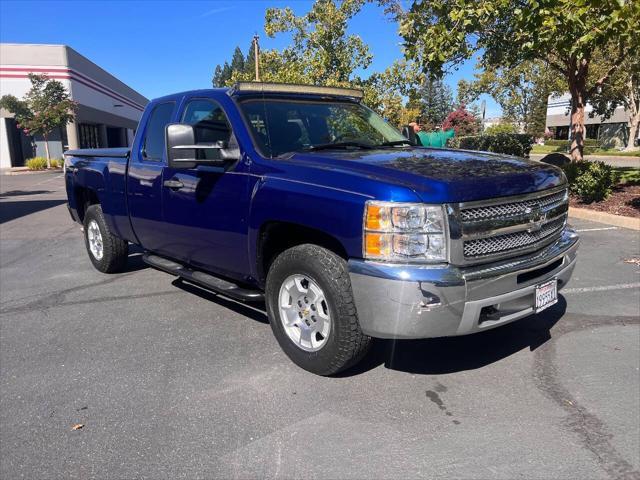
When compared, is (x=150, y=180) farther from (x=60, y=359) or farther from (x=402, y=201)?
(x=402, y=201)

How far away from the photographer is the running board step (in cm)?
412

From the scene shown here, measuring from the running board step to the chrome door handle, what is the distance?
2.55ft

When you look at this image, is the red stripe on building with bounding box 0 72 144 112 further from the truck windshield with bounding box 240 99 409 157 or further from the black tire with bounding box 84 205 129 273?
the truck windshield with bounding box 240 99 409 157

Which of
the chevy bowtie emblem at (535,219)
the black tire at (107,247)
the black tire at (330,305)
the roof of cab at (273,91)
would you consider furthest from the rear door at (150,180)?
the chevy bowtie emblem at (535,219)

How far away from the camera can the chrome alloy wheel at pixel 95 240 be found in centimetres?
649

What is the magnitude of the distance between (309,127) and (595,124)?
58945 mm

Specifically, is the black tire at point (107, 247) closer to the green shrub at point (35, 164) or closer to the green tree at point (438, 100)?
the green shrub at point (35, 164)

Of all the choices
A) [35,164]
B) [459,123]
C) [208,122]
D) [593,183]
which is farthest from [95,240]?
[459,123]

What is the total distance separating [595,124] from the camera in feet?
179

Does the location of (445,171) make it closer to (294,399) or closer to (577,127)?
(294,399)

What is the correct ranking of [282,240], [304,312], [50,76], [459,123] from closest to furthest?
[304,312]
[282,240]
[50,76]
[459,123]

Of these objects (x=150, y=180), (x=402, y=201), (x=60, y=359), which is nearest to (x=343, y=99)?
(x=150, y=180)

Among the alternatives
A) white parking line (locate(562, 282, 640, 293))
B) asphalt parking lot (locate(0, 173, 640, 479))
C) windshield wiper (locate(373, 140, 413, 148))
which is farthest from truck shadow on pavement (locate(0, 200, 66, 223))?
white parking line (locate(562, 282, 640, 293))

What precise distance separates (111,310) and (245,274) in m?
1.88
